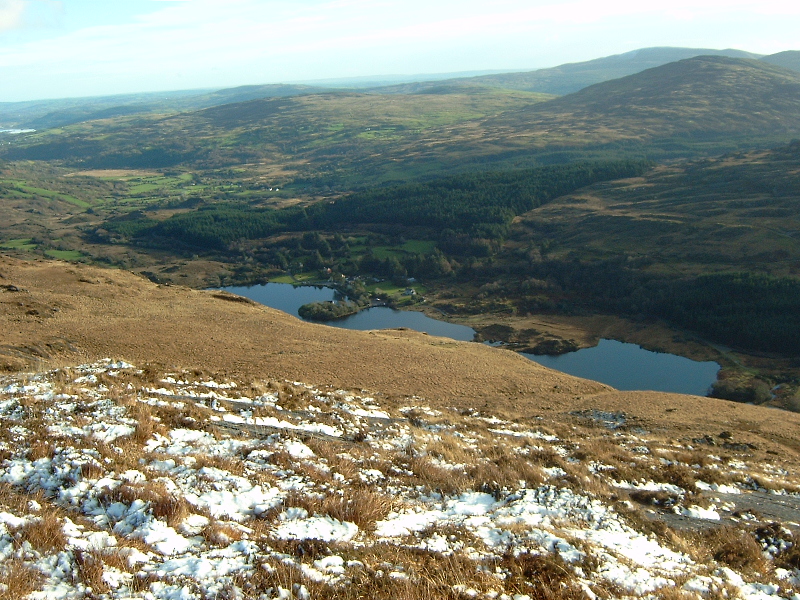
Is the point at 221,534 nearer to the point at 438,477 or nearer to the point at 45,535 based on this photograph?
the point at 45,535

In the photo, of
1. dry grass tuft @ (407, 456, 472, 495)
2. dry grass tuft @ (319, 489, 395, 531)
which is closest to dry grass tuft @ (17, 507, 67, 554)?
dry grass tuft @ (319, 489, 395, 531)

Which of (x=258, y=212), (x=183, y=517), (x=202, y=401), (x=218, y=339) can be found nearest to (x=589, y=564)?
(x=183, y=517)

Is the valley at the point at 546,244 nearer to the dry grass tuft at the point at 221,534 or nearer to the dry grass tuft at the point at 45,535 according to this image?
the dry grass tuft at the point at 221,534

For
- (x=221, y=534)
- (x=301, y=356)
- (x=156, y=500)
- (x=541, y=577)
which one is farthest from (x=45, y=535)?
(x=301, y=356)

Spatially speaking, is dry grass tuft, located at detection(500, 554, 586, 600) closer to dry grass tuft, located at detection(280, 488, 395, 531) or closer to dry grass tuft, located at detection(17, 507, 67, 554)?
dry grass tuft, located at detection(280, 488, 395, 531)

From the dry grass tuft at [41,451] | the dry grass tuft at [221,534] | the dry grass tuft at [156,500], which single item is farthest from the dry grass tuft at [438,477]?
the dry grass tuft at [41,451]

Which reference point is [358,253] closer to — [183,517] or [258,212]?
[258,212]
